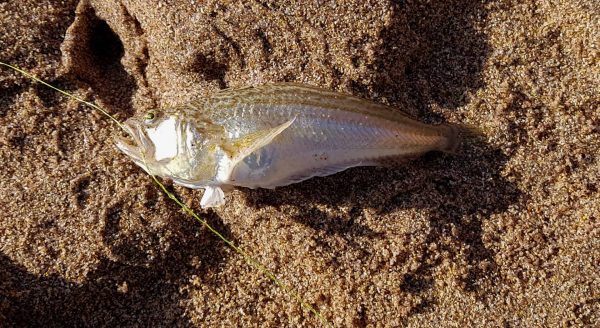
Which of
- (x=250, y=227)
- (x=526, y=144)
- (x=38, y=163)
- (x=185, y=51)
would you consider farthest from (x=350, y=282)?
(x=38, y=163)

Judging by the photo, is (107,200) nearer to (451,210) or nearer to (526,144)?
(451,210)

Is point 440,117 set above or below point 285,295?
above

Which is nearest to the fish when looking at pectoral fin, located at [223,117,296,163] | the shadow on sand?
pectoral fin, located at [223,117,296,163]

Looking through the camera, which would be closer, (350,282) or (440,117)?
(350,282)

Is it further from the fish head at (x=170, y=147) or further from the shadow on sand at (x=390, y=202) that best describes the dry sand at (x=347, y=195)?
the fish head at (x=170, y=147)

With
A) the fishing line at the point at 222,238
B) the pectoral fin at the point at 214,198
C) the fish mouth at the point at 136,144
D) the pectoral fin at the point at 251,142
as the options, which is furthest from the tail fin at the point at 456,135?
the fish mouth at the point at 136,144

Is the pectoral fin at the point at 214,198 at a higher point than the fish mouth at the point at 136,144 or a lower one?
lower

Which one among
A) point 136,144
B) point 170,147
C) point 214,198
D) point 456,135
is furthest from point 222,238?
point 456,135

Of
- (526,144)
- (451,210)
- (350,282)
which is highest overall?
(526,144)
